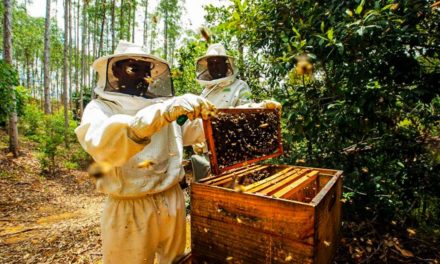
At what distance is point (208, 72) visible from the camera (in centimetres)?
427

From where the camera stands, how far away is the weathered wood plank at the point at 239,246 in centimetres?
128

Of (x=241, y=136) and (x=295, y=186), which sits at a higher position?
(x=241, y=136)

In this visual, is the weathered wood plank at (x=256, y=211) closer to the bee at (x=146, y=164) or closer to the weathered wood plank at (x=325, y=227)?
the weathered wood plank at (x=325, y=227)

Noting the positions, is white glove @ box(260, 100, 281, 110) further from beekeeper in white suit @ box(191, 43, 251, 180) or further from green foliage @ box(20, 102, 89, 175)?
green foliage @ box(20, 102, 89, 175)

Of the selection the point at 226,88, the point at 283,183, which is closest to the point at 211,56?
the point at 226,88

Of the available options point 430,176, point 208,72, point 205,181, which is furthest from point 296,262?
point 208,72

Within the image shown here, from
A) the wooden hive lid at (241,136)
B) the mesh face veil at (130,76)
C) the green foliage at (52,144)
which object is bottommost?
the green foliage at (52,144)

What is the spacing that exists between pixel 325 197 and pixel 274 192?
0.30 m

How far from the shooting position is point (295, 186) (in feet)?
5.74

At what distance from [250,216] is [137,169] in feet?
3.01

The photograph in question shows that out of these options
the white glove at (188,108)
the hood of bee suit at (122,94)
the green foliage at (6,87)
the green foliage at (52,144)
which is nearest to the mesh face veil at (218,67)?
the hood of bee suit at (122,94)

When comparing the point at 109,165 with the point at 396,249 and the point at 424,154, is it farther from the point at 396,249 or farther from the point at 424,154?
the point at 424,154

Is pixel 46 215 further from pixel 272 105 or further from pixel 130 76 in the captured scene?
pixel 272 105

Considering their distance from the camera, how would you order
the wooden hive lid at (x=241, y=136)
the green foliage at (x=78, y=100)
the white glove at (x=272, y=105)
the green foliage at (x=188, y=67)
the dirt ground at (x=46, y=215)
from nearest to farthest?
the wooden hive lid at (x=241, y=136) → the white glove at (x=272, y=105) → the dirt ground at (x=46, y=215) → the green foliage at (x=188, y=67) → the green foliage at (x=78, y=100)
